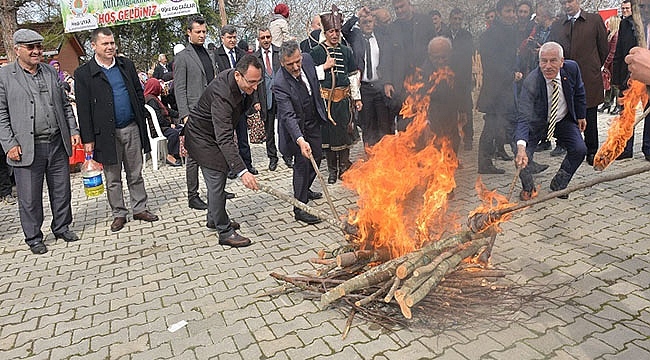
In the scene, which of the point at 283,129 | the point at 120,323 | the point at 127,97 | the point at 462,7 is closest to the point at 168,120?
the point at 127,97

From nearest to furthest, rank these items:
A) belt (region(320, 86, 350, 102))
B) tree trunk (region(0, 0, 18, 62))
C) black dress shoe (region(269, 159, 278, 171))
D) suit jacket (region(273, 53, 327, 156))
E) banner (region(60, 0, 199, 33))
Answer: suit jacket (region(273, 53, 327, 156)) < belt (region(320, 86, 350, 102)) < black dress shoe (region(269, 159, 278, 171)) < banner (region(60, 0, 199, 33)) < tree trunk (region(0, 0, 18, 62))

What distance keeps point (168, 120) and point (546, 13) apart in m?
7.52

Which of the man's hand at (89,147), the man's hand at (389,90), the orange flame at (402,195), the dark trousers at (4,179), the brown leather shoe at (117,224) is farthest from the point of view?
the dark trousers at (4,179)

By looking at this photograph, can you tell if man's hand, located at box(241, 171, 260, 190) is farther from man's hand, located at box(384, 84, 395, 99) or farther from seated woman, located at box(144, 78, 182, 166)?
seated woman, located at box(144, 78, 182, 166)

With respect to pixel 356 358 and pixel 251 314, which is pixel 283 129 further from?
pixel 356 358

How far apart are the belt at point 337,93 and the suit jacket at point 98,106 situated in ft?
8.25

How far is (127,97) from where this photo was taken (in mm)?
5973

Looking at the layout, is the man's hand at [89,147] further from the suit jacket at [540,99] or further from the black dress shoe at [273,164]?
the suit jacket at [540,99]

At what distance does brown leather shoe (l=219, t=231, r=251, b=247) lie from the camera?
5.24 metres

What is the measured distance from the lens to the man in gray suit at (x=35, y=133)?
5242mm

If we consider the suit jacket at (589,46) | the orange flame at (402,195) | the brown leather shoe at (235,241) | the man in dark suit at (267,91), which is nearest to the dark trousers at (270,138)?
the man in dark suit at (267,91)

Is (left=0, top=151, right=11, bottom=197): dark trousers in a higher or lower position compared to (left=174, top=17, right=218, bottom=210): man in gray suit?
lower

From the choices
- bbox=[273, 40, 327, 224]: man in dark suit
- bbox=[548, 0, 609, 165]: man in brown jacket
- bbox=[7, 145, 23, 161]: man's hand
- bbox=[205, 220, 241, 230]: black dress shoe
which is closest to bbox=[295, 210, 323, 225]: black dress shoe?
bbox=[273, 40, 327, 224]: man in dark suit

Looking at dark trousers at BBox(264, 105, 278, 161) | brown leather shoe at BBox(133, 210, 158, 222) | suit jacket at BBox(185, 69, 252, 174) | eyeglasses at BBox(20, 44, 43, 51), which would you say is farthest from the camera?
dark trousers at BBox(264, 105, 278, 161)
